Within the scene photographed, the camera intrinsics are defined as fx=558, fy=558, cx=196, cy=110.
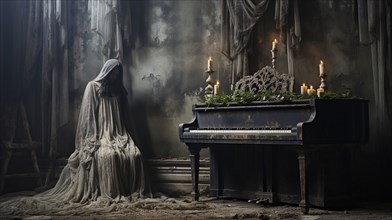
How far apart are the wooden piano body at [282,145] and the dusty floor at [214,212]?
0.18m

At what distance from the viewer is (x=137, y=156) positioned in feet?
23.6

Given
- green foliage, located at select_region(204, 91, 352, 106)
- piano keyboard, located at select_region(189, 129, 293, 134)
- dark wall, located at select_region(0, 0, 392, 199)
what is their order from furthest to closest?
dark wall, located at select_region(0, 0, 392, 199) → green foliage, located at select_region(204, 91, 352, 106) → piano keyboard, located at select_region(189, 129, 293, 134)

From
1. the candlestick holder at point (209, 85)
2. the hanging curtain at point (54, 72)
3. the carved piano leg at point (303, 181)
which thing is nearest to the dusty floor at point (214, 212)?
the carved piano leg at point (303, 181)

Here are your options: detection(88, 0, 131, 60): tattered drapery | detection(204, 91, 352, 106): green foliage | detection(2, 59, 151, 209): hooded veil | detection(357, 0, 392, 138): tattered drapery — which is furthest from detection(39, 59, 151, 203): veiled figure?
detection(357, 0, 392, 138): tattered drapery

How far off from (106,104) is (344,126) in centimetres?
315

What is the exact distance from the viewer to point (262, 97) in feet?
20.7

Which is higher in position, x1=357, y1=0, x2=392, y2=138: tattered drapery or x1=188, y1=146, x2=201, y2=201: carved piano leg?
x1=357, y1=0, x2=392, y2=138: tattered drapery

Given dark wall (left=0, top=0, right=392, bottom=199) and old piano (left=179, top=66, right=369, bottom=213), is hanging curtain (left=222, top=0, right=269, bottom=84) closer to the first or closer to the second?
dark wall (left=0, top=0, right=392, bottom=199)

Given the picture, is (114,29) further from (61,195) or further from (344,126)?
(344,126)

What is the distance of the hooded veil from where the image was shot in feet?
22.5

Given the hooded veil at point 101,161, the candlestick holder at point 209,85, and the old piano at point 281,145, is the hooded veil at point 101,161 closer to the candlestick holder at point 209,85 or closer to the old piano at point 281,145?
the old piano at point 281,145

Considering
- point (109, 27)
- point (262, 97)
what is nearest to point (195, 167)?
point (262, 97)

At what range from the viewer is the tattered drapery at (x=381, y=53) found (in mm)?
6715

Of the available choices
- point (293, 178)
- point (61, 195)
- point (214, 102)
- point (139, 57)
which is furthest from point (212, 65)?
point (61, 195)
